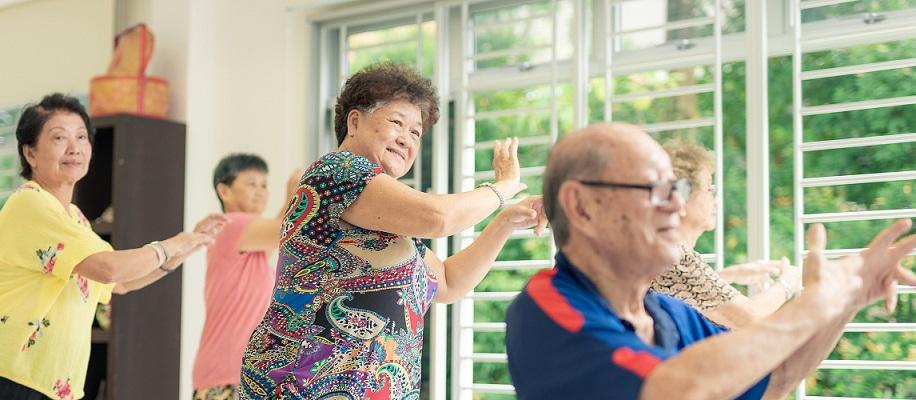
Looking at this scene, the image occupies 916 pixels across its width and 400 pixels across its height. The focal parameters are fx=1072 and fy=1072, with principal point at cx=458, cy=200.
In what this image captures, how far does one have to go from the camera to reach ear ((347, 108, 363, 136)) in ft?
7.63

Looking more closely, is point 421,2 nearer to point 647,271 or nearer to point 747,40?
point 747,40

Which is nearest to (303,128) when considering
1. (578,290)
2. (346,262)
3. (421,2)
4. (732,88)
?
(421,2)

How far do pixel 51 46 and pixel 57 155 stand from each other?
2688 millimetres

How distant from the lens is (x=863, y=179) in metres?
3.44

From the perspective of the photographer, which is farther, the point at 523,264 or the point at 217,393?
the point at 523,264

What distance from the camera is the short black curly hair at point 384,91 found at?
2318 mm

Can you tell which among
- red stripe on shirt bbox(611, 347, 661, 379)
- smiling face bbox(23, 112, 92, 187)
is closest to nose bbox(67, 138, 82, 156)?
smiling face bbox(23, 112, 92, 187)

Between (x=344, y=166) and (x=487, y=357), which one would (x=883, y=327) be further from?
(x=344, y=166)

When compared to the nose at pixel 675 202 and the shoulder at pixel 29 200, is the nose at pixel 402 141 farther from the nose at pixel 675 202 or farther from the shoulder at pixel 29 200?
the shoulder at pixel 29 200

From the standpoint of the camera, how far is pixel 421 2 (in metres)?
4.64

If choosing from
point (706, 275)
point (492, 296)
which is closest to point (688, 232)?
point (706, 275)

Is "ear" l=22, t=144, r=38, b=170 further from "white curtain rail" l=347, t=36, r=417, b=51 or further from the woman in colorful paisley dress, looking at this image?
"white curtain rail" l=347, t=36, r=417, b=51

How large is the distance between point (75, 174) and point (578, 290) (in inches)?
78.9

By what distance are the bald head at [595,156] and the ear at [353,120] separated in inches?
34.0
